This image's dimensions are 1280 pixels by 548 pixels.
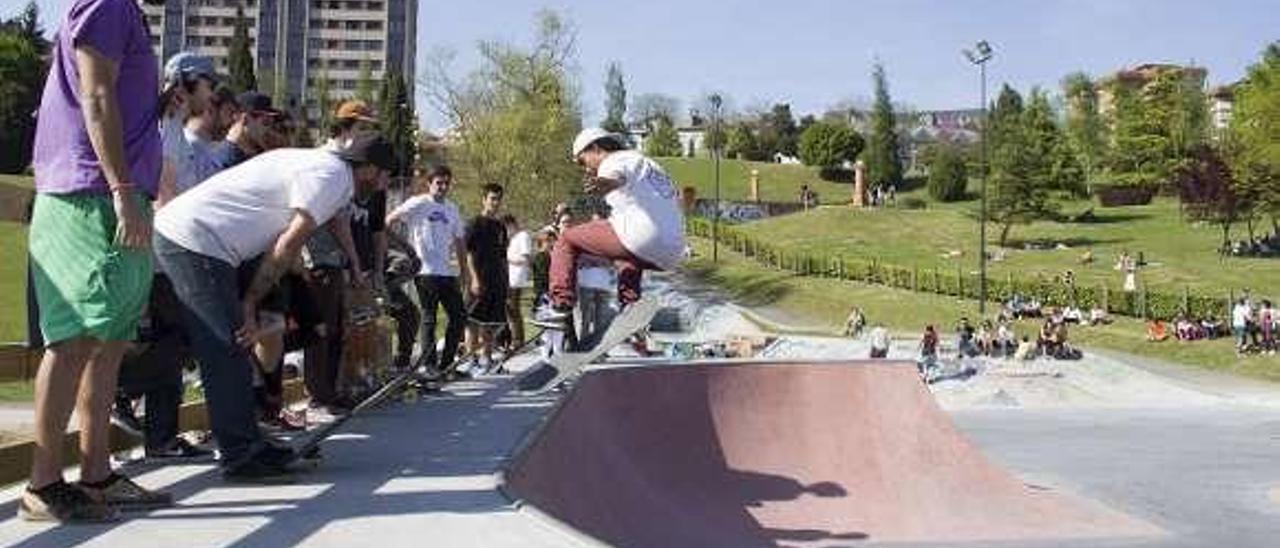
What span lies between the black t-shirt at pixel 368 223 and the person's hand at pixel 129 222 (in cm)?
362

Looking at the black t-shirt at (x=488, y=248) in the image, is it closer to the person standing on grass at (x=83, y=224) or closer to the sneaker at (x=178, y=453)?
the sneaker at (x=178, y=453)

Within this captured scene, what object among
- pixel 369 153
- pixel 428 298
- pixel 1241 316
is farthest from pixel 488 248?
pixel 1241 316

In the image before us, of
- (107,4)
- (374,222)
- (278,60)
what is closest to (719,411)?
(374,222)

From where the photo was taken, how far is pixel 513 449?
5.59 metres

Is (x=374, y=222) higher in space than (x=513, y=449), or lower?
higher

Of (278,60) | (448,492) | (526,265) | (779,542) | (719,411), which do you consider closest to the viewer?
(448,492)

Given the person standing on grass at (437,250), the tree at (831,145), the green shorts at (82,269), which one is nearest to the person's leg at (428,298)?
the person standing on grass at (437,250)

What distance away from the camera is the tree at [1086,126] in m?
108

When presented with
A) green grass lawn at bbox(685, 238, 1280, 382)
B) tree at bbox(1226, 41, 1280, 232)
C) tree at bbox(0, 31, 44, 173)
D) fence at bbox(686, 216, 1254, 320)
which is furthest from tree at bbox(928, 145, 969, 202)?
tree at bbox(0, 31, 44, 173)

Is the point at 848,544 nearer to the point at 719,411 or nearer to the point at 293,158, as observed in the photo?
the point at 719,411

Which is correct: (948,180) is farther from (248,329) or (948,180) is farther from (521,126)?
(248,329)

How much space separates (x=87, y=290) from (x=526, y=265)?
375 inches

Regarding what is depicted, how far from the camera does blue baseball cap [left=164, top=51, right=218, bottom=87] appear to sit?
529 cm

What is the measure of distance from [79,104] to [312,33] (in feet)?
564
